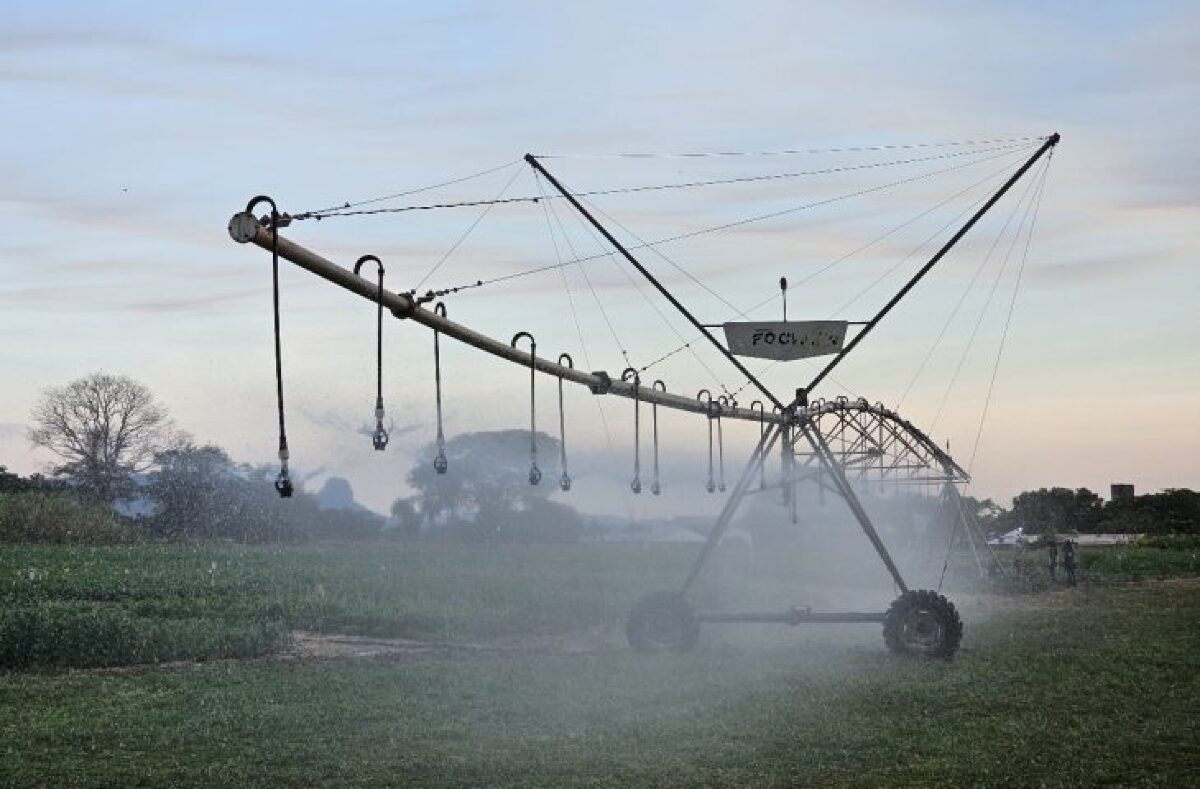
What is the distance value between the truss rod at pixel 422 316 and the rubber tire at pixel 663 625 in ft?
12.3

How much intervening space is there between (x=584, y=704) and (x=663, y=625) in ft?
19.1

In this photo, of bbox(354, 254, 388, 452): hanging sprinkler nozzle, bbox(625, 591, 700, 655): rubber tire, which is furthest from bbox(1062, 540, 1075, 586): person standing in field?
bbox(354, 254, 388, 452): hanging sprinkler nozzle

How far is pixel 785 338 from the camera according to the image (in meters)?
25.7

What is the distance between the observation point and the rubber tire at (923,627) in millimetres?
25344

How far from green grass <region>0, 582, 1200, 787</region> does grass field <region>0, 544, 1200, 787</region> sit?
0.05m

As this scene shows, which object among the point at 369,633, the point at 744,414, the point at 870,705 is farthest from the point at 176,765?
the point at 744,414

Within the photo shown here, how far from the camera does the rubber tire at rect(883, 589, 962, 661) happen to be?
25344 mm

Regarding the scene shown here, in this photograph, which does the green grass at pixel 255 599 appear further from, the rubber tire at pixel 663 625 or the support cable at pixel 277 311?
the support cable at pixel 277 311

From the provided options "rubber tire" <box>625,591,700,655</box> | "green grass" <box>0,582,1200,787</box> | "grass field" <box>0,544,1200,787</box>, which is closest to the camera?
"green grass" <box>0,582,1200,787</box>

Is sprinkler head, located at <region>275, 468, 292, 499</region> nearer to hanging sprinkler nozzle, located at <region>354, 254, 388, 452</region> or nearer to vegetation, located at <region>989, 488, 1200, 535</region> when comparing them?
hanging sprinkler nozzle, located at <region>354, 254, 388, 452</region>

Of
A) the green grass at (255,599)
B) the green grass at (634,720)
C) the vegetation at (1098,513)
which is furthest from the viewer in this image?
the vegetation at (1098,513)

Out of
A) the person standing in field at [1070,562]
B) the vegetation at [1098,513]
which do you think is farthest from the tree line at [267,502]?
the person standing in field at [1070,562]

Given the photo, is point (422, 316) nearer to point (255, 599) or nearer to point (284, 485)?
point (284, 485)

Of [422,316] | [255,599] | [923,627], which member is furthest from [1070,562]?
[422,316]
